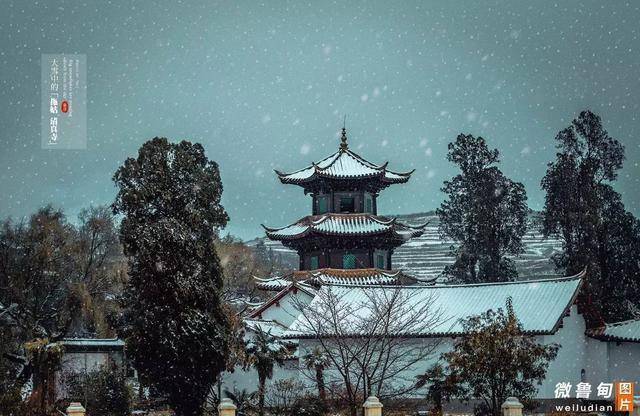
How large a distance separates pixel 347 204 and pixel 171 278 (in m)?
20.7

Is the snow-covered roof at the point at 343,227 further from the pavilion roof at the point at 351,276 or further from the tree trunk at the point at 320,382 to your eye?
the tree trunk at the point at 320,382

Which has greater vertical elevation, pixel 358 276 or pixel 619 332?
pixel 358 276

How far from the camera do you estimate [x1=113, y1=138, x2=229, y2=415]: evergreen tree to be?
2402 centimetres

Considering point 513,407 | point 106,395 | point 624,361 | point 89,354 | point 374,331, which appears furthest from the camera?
point 89,354

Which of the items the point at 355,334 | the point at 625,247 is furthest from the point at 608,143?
the point at 355,334

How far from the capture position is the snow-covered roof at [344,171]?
43281 millimetres

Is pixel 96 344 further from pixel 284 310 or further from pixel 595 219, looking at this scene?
pixel 595 219

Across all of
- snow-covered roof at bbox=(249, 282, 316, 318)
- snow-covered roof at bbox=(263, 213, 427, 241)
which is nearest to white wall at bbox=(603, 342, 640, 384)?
snow-covered roof at bbox=(263, 213, 427, 241)

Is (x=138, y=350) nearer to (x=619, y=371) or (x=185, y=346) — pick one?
(x=185, y=346)

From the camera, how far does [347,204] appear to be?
145ft

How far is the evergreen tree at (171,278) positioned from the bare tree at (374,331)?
499 cm

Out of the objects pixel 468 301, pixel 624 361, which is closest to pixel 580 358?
pixel 624 361

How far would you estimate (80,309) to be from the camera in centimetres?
4012

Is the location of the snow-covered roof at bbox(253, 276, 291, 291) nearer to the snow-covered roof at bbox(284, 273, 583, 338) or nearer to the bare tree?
the snow-covered roof at bbox(284, 273, 583, 338)
